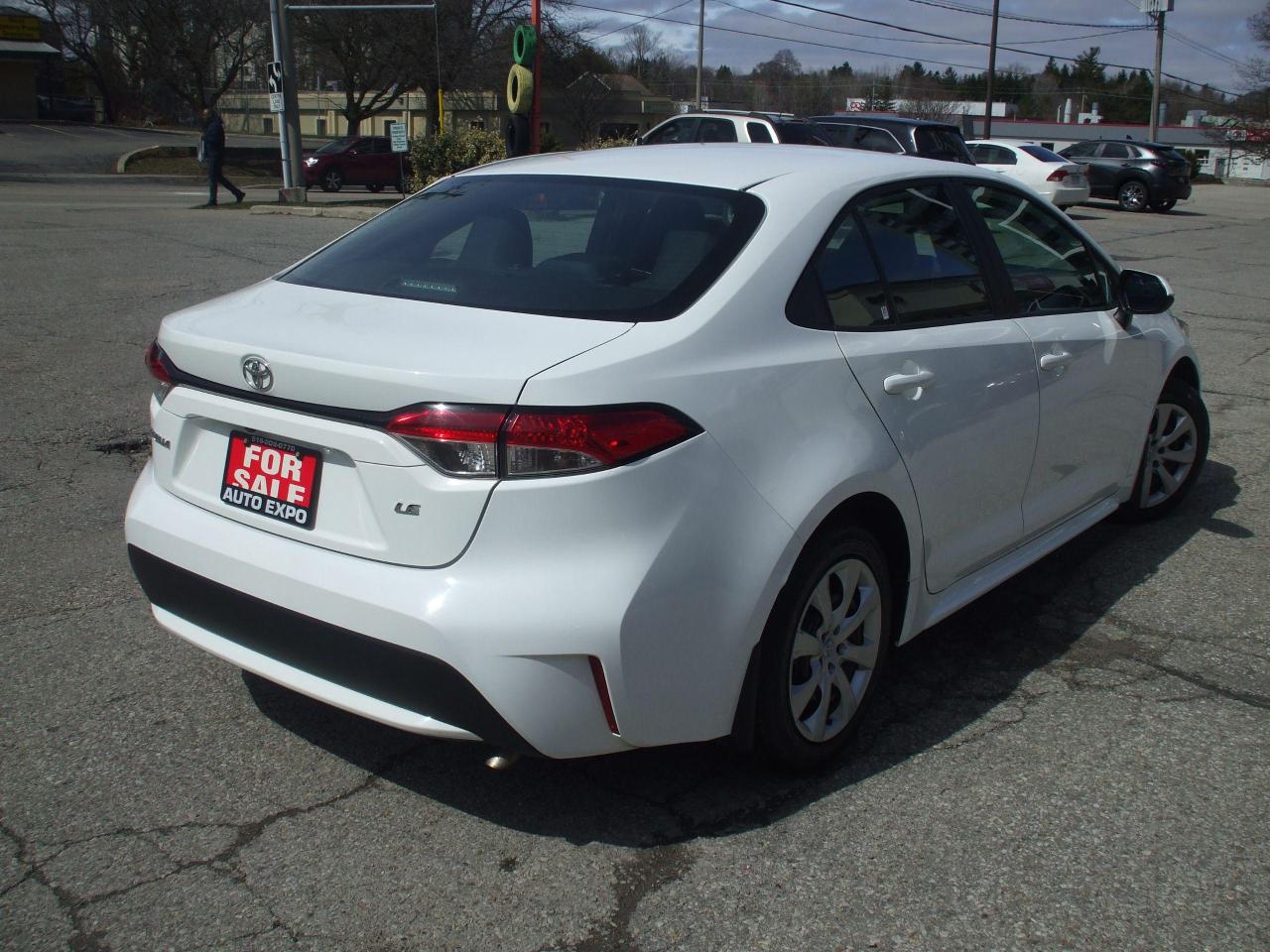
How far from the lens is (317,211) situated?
20.1m

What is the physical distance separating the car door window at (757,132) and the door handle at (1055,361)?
1338 centimetres

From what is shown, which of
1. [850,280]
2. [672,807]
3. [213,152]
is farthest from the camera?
[213,152]

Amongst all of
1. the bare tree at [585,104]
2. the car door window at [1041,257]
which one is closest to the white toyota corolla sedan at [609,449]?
the car door window at [1041,257]

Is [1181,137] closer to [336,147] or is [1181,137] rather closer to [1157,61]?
[1157,61]

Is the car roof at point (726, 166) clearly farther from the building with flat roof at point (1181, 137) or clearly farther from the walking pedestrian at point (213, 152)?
the building with flat roof at point (1181, 137)

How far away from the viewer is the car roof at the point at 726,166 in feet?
11.4

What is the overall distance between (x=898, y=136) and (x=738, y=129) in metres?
2.38

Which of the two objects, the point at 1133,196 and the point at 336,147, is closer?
the point at 1133,196

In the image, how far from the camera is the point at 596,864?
2.84 meters

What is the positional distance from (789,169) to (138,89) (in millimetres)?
71153

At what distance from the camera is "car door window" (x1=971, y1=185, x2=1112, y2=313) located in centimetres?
406

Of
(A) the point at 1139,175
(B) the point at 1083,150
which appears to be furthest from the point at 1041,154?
(B) the point at 1083,150

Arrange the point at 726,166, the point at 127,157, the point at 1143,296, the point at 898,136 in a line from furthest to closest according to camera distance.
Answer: the point at 127,157
the point at 898,136
the point at 1143,296
the point at 726,166

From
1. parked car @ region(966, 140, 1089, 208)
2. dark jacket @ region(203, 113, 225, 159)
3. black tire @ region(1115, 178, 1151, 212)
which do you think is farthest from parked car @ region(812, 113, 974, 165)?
black tire @ region(1115, 178, 1151, 212)
